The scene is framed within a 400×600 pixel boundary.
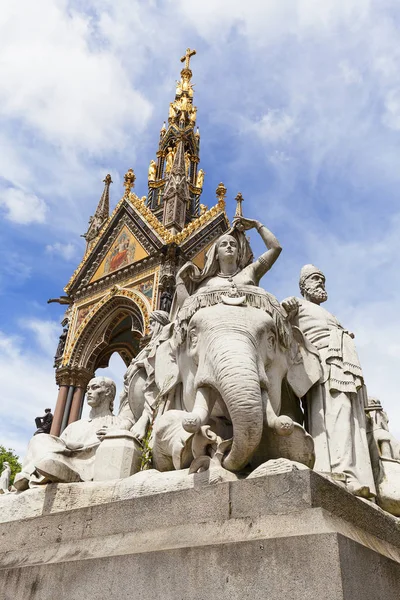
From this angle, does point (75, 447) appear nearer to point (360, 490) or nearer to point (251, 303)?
point (251, 303)

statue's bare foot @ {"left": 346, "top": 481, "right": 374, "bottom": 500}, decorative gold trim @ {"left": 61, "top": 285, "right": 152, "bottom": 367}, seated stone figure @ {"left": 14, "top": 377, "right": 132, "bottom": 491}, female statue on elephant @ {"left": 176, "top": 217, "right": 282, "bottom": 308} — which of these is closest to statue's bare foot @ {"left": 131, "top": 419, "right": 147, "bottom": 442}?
seated stone figure @ {"left": 14, "top": 377, "right": 132, "bottom": 491}

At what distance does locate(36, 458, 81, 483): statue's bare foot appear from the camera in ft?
10.6

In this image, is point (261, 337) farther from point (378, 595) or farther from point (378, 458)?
point (378, 595)

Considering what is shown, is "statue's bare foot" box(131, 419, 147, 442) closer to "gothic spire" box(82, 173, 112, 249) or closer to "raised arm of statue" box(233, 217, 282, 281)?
"raised arm of statue" box(233, 217, 282, 281)

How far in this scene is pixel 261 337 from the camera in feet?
10.9

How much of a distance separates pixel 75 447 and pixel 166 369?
788 mm

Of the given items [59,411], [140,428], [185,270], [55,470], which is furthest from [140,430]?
[59,411]

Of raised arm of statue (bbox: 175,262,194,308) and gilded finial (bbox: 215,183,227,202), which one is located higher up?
gilded finial (bbox: 215,183,227,202)

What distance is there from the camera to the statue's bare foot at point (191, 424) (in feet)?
9.37

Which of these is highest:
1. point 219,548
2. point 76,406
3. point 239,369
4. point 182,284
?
point 76,406

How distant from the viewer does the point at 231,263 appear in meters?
4.14

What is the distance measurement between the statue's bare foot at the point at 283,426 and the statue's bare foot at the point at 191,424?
393mm

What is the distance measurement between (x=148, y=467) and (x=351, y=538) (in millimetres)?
1520

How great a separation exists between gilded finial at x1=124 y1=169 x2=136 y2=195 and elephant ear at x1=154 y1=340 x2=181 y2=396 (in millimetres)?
24867
